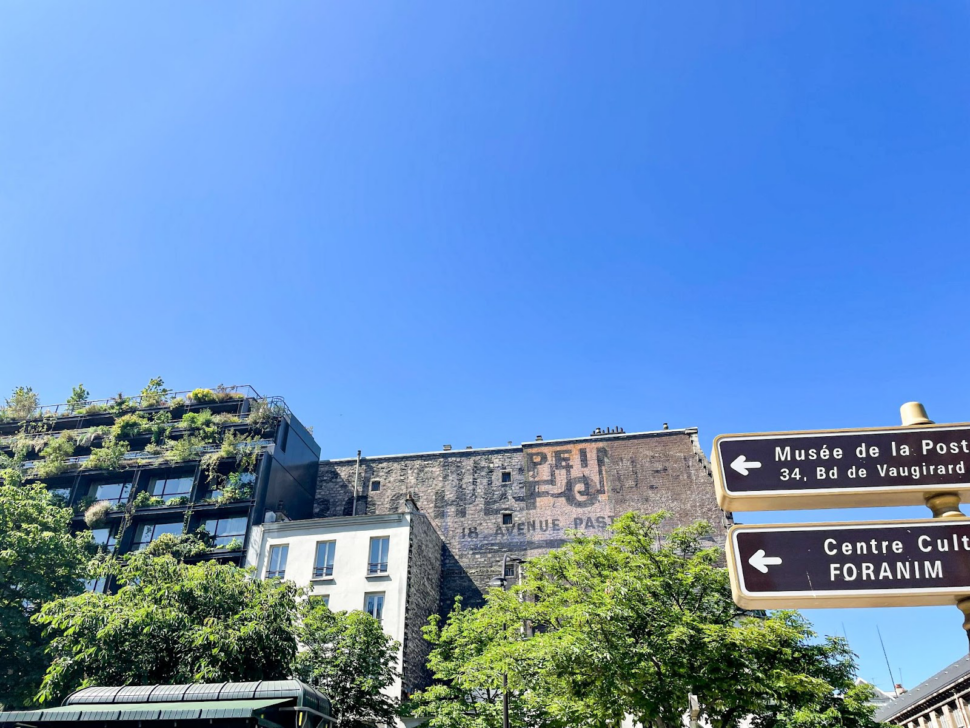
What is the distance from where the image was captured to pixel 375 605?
121ft

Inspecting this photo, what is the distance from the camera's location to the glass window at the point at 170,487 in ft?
154

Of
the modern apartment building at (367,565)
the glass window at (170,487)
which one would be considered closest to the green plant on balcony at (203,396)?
the glass window at (170,487)

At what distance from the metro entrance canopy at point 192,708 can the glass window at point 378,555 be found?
75.2 ft

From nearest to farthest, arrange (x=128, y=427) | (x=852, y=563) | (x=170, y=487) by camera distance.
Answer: (x=852, y=563) → (x=170, y=487) → (x=128, y=427)

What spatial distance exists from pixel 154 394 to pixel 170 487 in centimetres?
929

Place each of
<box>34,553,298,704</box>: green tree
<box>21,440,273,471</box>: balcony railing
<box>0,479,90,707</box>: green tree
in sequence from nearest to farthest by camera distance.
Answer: <box>34,553,298,704</box>: green tree
<box>0,479,90,707</box>: green tree
<box>21,440,273,471</box>: balcony railing

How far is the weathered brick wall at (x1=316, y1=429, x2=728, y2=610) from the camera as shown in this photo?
147 feet

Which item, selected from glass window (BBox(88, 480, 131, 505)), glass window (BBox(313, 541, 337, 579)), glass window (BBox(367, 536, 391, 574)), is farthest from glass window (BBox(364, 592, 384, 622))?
glass window (BBox(88, 480, 131, 505))

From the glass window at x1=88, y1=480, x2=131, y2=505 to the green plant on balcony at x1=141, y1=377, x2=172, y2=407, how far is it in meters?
6.98

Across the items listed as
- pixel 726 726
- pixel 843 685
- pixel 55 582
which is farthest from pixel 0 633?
pixel 843 685

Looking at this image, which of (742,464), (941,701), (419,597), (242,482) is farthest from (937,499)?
(242,482)

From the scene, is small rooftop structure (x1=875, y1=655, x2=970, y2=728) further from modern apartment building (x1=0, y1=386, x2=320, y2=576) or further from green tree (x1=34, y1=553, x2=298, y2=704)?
modern apartment building (x1=0, y1=386, x2=320, y2=576)

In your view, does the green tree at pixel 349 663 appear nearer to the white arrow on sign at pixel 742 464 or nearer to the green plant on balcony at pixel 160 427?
the green plant on balcony at pixel 160 427

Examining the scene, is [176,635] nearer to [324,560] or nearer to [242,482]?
[324,560]
